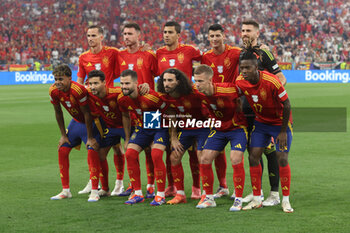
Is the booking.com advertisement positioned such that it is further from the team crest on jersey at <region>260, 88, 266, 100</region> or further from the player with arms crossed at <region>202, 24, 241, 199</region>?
the team crest on jersey at <region>260, 88, 266, 100</region>

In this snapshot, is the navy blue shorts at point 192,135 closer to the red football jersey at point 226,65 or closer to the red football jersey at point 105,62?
the red football jersey at point 226,65

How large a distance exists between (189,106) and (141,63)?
1508 millimetres

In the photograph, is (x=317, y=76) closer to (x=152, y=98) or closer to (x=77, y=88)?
(x=152, y=98)

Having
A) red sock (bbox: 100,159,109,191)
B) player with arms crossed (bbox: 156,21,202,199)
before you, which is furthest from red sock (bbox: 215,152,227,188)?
red sock (bbox: 100,159,109,191)

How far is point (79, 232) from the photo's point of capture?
5727 millimetres

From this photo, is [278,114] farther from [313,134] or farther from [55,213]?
[313,134]

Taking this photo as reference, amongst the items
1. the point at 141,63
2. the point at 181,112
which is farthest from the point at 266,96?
the point at 141,63

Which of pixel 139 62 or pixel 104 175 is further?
pixel 139 62

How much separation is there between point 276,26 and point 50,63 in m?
18.2

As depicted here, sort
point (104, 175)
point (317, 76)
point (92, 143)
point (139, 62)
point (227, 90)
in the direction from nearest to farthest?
1. point (227, 90)
2. point (92, 143)
3. point (104, 175)
4. point (139, 62)
5. point (317, 76)

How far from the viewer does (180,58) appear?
26.9 ft

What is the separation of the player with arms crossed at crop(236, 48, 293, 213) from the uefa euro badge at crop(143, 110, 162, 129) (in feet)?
4.12

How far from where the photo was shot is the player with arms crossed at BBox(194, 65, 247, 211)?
6785 mm

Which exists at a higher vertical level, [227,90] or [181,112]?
[227,90]
